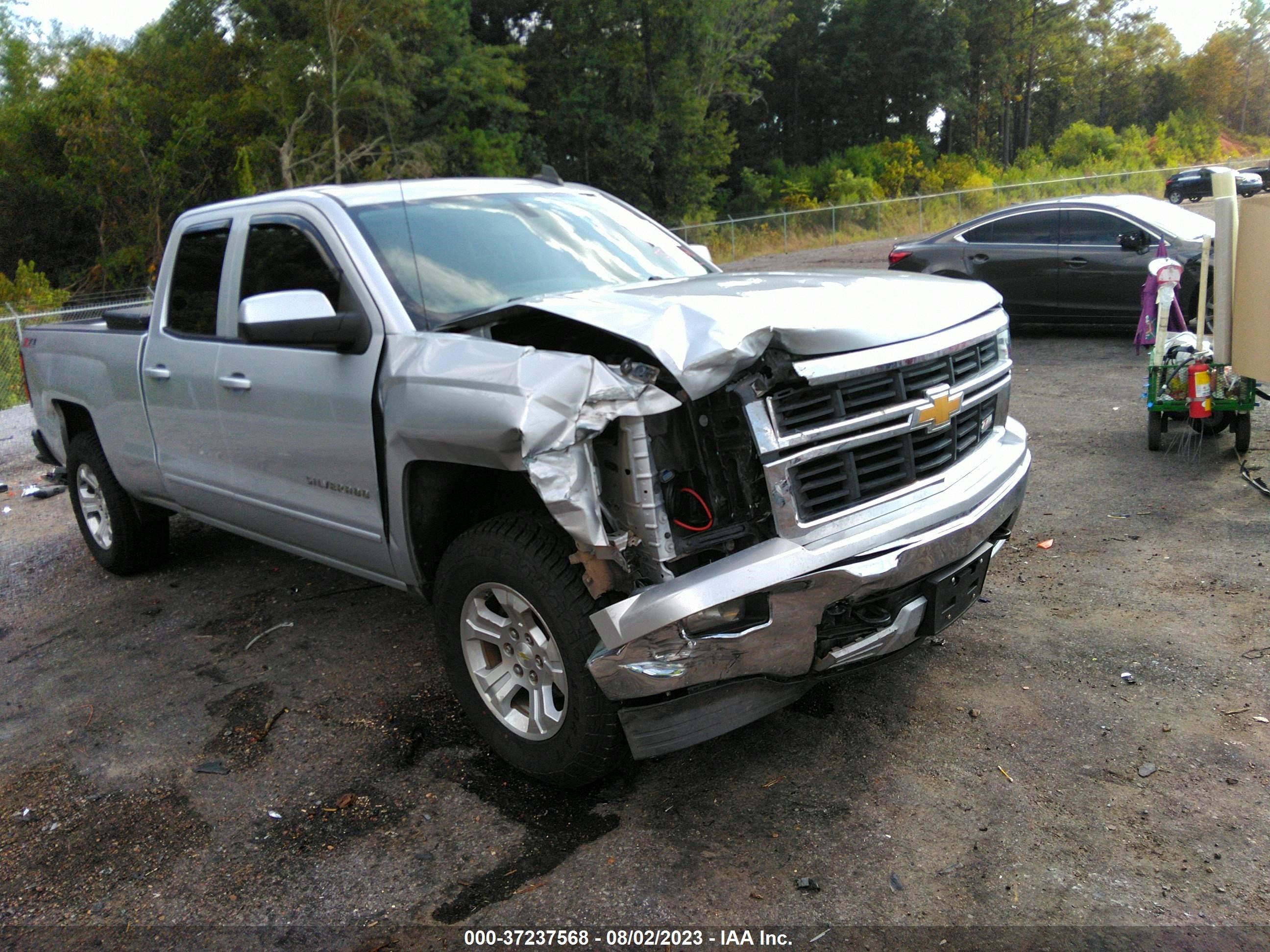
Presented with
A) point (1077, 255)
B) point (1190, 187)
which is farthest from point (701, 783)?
point (1190, 187)

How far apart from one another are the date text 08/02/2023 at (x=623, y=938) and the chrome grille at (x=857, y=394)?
1.40 m

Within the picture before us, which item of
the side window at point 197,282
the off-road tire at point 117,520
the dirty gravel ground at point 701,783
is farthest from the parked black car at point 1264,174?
the off-road tire at point 117,520

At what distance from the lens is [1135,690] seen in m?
3.91

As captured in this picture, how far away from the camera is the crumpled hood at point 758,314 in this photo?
2.96m

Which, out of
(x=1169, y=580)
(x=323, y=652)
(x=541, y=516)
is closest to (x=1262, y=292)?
(x=1169, y=580)

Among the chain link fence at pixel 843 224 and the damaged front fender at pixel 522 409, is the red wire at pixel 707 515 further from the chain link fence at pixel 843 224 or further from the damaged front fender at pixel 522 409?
the chain link fence at pixel 843 224

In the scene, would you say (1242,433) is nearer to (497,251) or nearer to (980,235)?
(497,251)

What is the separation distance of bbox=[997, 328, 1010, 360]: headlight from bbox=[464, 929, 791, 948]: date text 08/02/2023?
2.39 metres

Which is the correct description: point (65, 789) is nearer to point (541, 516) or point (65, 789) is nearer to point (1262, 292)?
point (541, 516)

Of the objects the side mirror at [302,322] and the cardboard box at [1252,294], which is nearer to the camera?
the side mirror at [302,322]

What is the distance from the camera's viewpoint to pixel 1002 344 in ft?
13.5

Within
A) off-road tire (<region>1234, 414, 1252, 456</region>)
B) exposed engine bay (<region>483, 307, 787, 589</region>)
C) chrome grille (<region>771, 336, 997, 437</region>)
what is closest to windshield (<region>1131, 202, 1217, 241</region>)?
off-road tire (<region>1234, 414, 1252, 456</region>)

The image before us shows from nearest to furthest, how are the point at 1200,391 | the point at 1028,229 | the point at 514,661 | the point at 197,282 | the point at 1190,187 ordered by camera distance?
the point at 514,661
the point at 197,282
the point at 1200,391
the point at 1028,229
the point at 1190,187

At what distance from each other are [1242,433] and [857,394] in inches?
184
